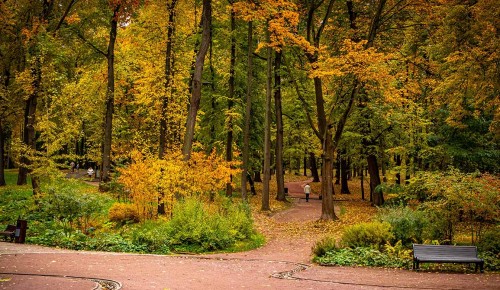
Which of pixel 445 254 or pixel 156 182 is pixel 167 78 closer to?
pixel 156 182

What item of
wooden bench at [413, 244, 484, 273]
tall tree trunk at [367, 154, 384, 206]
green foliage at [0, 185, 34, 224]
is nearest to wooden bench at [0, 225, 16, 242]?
green foliage at [0, 185, 34, 224]

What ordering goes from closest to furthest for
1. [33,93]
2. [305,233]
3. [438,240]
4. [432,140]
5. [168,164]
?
Result: [438,240], [168,164], [305,233], [33,93], [432,140]

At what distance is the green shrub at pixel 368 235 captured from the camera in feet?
48.2

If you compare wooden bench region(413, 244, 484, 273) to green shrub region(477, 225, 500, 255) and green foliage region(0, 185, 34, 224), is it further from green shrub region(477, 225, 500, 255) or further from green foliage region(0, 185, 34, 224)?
green foliage region(0, 185, 34, 224)

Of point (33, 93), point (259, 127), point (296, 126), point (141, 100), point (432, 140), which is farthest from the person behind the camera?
point (296, 126)

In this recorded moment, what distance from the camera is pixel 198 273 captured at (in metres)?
11.1

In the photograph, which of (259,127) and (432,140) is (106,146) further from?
(432,140)

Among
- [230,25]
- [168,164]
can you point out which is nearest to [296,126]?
→ [230,25]

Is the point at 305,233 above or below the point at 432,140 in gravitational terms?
below

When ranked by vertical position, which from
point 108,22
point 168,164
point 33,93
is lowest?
point 168,164

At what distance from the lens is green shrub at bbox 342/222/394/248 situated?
48.2ft

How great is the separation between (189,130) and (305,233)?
22.4ft

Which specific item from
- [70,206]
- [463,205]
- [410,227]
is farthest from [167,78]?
[463,205]

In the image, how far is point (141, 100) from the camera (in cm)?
2614
